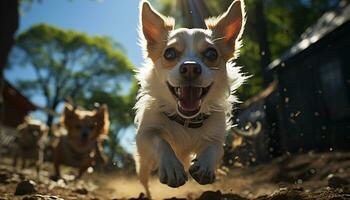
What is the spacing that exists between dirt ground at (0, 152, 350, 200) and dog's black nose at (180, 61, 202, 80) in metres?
1.36

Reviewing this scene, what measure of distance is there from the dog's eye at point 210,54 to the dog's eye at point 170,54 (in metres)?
0.31

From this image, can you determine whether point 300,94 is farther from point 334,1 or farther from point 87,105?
point 87,105

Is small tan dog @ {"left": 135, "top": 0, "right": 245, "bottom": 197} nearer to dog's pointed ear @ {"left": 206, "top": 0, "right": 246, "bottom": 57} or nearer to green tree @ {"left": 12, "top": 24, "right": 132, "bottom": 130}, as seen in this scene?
dog's pointed ear @ {"left": 206, "top": 0, "right": 246, "bottom": 57}

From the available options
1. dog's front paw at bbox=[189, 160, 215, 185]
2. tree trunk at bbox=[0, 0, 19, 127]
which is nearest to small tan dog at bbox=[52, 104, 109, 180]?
tree trunk at bbox=[0, 0, 19, 127]

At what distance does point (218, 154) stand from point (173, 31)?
1504 millimetres

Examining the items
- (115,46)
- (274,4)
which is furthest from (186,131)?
(115,46)

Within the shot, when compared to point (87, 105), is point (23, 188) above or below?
below

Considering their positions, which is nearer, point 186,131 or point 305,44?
point 186,131

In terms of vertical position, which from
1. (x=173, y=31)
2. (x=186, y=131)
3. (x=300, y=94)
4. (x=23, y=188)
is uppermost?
(x=300, y=94)

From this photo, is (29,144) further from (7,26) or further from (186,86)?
(186,86)

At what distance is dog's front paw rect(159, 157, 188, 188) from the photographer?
12.5 ft

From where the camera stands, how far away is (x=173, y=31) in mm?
5207

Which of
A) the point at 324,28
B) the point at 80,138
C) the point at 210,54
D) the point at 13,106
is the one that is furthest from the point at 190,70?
the point at 13,106

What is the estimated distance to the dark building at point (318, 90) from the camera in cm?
1620
